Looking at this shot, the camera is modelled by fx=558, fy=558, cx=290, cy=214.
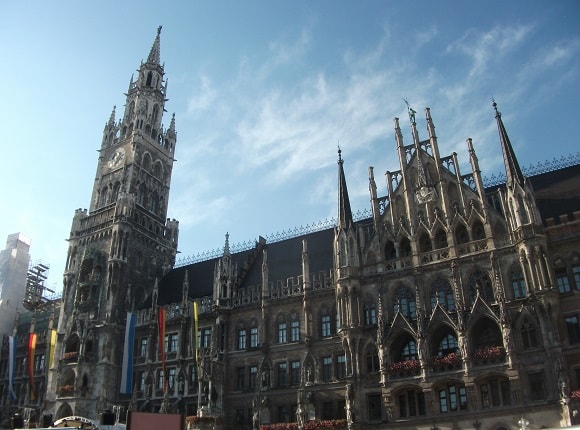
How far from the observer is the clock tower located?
1875 inches

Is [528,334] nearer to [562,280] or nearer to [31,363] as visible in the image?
[562,280]

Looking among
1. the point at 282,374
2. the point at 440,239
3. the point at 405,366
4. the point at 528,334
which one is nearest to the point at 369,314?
the point at 405,366

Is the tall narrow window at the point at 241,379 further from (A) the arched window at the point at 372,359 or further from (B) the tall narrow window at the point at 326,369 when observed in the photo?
(A) the arched window at the point at 372,359

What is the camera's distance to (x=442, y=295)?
36438 mm

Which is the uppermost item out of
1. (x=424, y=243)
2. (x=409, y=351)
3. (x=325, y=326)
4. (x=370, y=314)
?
(x=424, y=243)

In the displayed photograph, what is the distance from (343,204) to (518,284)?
1389cm

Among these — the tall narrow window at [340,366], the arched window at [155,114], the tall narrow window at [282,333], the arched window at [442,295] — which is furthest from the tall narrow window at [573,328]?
the arched window at [155,114]

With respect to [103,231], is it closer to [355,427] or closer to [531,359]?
[355,427]

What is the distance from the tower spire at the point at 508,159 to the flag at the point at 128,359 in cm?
3042

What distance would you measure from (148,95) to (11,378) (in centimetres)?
3379

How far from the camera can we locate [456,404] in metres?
32.9

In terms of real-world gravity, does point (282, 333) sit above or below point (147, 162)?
below

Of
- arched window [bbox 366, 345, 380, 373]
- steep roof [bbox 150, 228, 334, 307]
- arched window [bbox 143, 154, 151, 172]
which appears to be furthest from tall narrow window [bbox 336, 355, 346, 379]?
arched window [bbox 143, 154, 151, 172]

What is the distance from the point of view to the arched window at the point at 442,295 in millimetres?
36000
